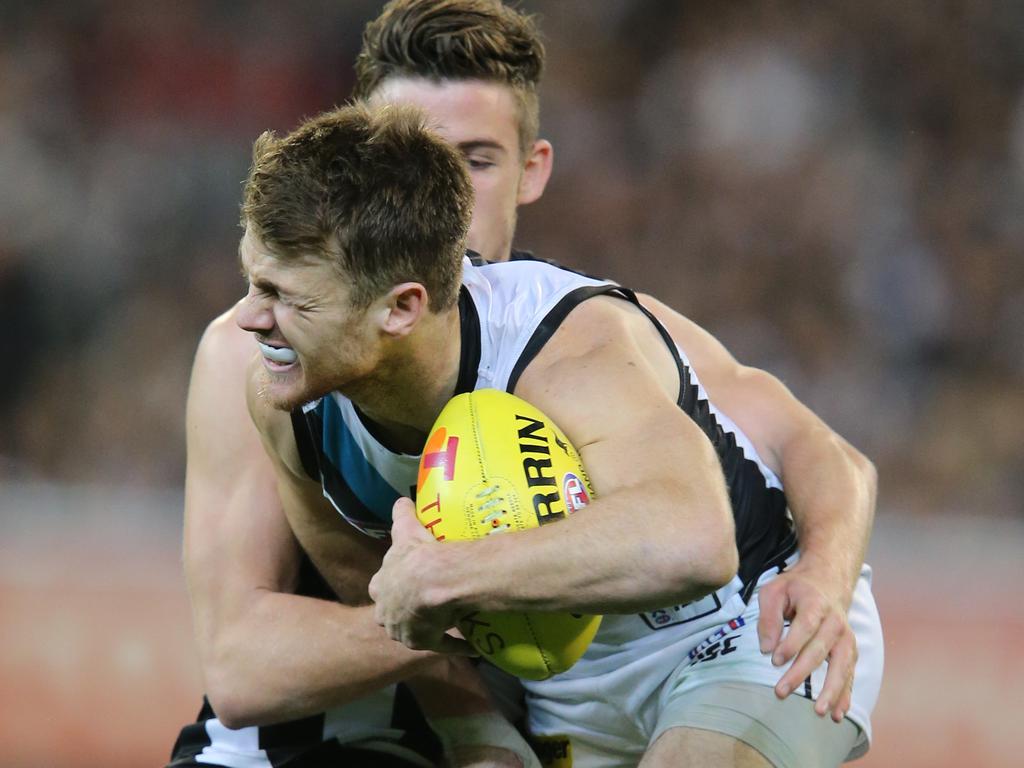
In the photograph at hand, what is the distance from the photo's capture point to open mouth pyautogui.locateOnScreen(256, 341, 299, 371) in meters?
3.17

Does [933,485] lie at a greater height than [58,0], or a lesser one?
lesser

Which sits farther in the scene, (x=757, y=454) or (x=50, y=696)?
(x=50, y=696)

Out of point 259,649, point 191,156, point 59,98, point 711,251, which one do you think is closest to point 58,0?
point 59,98

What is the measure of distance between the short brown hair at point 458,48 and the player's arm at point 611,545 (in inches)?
73.0

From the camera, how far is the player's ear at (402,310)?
10.4 feet

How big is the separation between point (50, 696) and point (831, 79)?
7386 mm

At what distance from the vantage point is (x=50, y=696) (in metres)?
6.94

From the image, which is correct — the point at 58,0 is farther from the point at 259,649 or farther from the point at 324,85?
the point at 259,649

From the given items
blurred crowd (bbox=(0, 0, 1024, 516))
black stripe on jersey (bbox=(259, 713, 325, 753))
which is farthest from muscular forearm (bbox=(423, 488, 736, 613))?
blurred crowd (bbox=(0, 0, 1024, 516))

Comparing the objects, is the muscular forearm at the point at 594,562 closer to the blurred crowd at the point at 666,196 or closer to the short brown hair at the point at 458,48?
the short brown hair at the point at 458,48

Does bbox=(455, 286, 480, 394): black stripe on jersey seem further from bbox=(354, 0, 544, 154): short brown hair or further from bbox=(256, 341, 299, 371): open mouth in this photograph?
bbox=(354, 0, 544, 154): short brown hair

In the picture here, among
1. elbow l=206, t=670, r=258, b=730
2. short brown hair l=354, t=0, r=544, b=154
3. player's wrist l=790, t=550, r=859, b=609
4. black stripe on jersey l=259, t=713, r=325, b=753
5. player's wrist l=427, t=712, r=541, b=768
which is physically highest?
short brown hair l=354, t=0, r=544, b=154

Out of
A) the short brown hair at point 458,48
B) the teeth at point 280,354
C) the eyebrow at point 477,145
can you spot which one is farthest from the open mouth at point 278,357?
the short brown hair at point 458,48

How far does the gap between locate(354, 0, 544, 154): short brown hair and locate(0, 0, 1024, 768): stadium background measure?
5.02 meters
